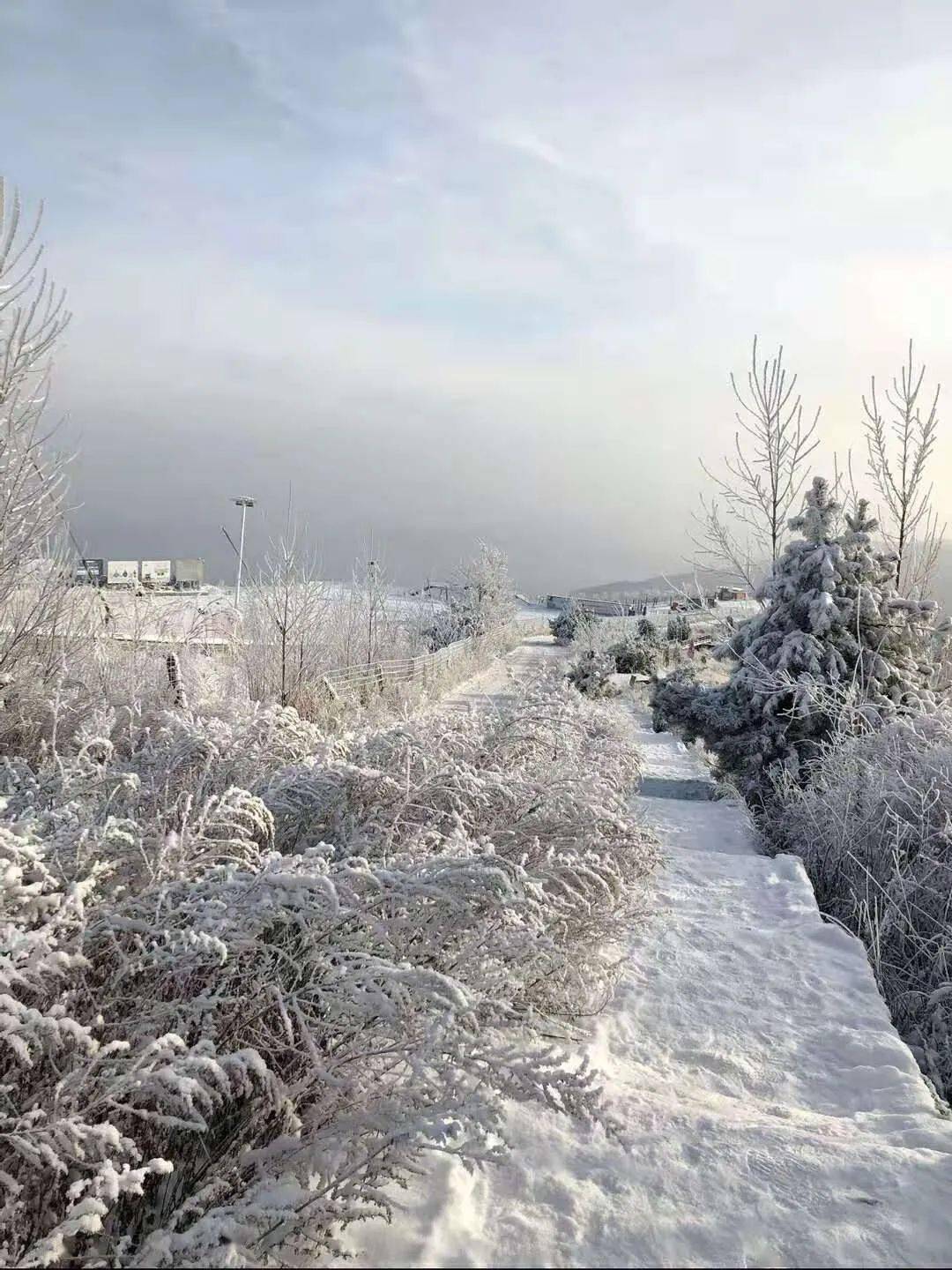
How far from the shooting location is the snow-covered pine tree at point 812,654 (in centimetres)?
846

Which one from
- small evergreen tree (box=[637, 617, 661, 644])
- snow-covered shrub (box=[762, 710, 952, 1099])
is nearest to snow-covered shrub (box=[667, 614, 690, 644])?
small evergreen tree (box=[637, 617, 661, 644])

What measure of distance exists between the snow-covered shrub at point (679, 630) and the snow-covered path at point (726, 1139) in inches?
1128

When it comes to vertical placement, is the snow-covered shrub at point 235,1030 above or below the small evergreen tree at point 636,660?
above

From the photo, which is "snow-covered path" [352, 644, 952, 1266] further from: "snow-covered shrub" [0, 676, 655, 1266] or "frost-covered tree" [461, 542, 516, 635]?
"frost-covered tree" [461, 542, 516, 635]

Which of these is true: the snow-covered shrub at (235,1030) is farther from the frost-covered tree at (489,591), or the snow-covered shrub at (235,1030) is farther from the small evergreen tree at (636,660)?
the frost-covered tree at (489,591)

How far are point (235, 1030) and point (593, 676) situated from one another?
16.8 metres

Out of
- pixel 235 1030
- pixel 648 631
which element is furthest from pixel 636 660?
pixel 235 1030

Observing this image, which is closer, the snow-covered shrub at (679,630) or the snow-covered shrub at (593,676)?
the snow-covered shrub at (593,676)

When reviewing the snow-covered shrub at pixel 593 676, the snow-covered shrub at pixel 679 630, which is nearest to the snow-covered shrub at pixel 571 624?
the snow-covered shrub at pixel 679 630

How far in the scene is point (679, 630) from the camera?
34.7m

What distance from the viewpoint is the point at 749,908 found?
5.22m

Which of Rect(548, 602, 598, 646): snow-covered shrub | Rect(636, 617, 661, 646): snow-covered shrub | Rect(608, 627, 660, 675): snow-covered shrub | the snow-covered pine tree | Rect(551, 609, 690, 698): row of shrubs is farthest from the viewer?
Rect(548, 602, 598, 646): snow-covered shrub

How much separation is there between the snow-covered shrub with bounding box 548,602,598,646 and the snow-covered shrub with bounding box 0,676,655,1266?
101 ft

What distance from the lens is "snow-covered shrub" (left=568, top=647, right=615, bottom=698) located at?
18.1m
